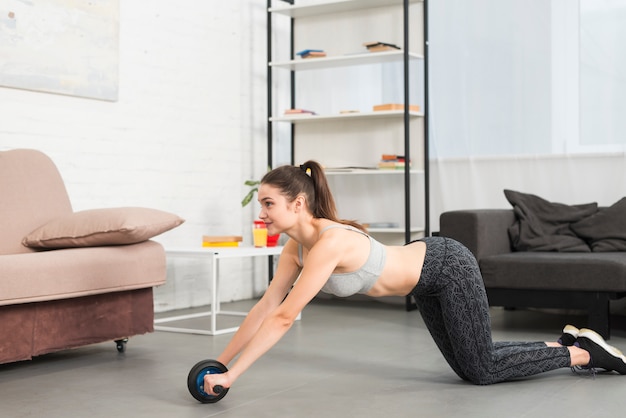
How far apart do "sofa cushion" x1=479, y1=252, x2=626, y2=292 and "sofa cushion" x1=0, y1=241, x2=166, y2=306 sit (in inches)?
64.5

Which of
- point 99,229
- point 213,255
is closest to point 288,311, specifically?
point 99,229

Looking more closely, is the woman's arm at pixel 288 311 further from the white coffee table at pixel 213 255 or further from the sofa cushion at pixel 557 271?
the sofa cushion at pixel 557 271

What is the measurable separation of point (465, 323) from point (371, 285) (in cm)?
37

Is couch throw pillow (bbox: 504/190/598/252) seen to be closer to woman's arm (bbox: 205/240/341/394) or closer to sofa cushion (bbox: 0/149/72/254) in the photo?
woman's arm (bbox: 205/240/341/394)

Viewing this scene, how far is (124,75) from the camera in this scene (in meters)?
4.68

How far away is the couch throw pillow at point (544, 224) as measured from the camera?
14.4 feet

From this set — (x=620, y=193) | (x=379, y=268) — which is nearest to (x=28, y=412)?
(x=379, y=268)

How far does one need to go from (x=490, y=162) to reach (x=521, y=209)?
29.0 inches

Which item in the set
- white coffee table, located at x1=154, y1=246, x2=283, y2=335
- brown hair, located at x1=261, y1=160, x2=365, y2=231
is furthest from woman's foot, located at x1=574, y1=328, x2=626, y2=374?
white coffee table, located at x1=154, y1=246, x2=283, y2=335

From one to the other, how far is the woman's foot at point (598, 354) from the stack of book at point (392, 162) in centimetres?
233

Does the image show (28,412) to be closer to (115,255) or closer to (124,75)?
(115,255)

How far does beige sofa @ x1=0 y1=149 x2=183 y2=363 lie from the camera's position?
3023mm

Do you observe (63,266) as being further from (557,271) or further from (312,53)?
(312,53)

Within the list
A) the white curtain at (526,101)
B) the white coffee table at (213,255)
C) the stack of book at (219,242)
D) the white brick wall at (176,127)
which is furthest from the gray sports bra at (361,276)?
the white curtain at (526,101)
